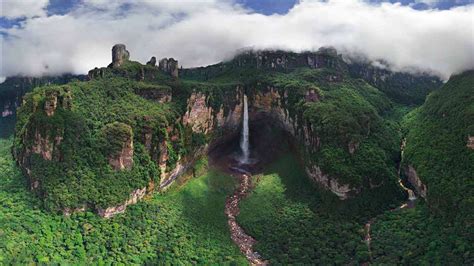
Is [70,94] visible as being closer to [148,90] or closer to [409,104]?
[148,90]

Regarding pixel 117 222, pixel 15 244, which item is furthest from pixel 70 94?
pixel 15 244

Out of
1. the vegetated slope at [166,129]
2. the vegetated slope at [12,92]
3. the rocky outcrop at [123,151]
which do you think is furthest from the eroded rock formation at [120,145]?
the vegetated slope at [12,92]

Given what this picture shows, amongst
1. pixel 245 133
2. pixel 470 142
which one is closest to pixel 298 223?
pixel 470 142

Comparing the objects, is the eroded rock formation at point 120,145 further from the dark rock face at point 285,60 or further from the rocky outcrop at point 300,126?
the dark rock face at point 285,60

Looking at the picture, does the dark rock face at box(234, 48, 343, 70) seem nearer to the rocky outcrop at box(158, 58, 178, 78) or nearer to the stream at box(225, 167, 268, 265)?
the rocky outcrop at box(158, 58, 178, 78)

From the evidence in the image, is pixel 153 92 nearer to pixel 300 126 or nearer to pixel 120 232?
pixel 300 126

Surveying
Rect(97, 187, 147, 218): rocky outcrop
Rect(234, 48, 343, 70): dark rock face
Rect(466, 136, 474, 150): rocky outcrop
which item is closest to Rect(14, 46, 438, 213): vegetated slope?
Rect(97, 187, 147, 218): rocky outcrop
